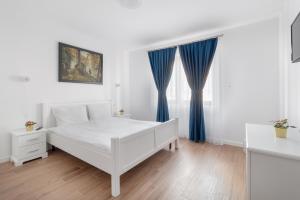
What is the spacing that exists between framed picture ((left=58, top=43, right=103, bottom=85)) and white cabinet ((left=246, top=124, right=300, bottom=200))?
11.3ft

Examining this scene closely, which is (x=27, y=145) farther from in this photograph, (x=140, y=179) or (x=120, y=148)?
(x=140, y=179)

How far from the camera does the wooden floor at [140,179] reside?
1.66 metres

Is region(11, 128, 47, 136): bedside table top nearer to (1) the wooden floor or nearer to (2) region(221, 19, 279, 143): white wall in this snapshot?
(1) the wooden floor

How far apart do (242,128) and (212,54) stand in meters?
1.76

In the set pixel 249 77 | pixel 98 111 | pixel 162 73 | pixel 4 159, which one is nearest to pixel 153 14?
pixel 162 73

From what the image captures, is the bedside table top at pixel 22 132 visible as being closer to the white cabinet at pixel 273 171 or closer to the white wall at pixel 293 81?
the white cabinet at pixel 273 171

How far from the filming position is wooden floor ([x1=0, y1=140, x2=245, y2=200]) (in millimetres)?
1656

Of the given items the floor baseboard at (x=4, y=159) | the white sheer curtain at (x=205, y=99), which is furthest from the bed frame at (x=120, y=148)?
the white sheer curtain at (x=205, y=99)

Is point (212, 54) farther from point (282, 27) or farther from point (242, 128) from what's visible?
point (242, 128)

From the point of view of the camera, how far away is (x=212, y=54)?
3.31m

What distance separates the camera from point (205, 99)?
3557 millimetres

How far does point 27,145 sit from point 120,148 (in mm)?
1838

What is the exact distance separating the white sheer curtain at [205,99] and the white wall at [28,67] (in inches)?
95.6

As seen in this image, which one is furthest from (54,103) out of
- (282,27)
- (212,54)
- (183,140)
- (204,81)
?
(282,27)
